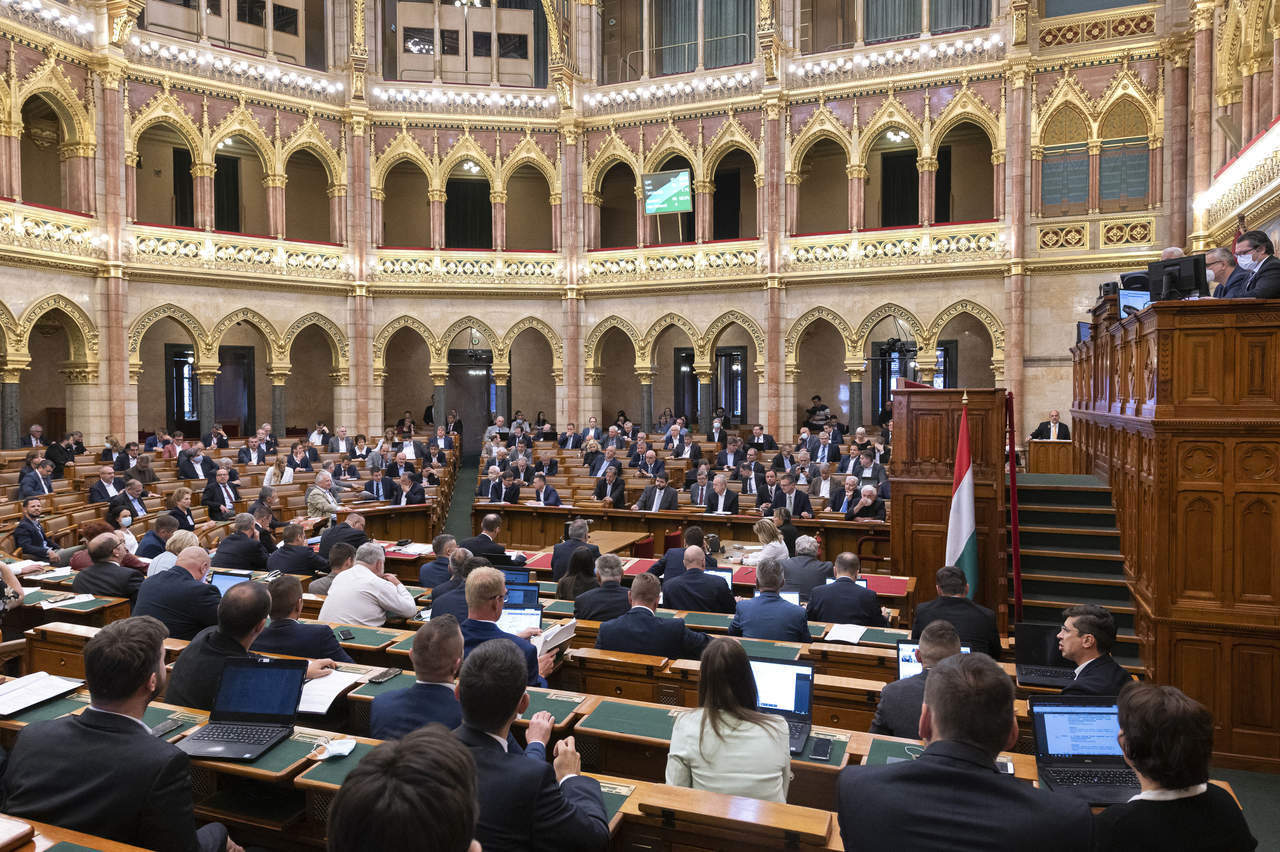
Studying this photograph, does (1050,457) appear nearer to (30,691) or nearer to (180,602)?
(180,602)

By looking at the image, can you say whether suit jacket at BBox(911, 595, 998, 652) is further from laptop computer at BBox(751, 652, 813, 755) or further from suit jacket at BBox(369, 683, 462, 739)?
suit jacket at BBox(369, 683, 462, 739)

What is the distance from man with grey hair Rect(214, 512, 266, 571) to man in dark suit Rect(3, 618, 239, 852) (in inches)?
218

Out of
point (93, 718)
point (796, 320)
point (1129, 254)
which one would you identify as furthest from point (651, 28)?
point (93, 718)

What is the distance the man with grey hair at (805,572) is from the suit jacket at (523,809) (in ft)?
16.1

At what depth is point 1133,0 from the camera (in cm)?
1761

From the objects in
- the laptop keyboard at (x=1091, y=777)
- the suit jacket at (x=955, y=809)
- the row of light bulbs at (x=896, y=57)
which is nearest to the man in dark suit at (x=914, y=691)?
the laptop keyboard at (x=1091, y=777)

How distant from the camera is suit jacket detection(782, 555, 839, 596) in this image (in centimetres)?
767

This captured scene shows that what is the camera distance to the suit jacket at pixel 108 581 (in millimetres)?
6852

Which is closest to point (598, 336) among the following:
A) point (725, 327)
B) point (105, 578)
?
point (725, 327)

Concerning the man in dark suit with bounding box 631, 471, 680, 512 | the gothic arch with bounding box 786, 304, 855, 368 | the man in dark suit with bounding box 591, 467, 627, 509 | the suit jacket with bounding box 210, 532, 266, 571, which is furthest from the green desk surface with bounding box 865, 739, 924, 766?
the gothic arch with bounding box 786, 304, 855, 368

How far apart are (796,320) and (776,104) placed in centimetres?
488

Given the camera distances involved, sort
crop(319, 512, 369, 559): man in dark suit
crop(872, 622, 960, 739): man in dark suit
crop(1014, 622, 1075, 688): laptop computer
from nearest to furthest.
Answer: crop(872, 622, 960, 739): man in dark suit, crop(1014, 622, 1075, 688): laptop computer, crop(319, 512, 369, 559): man in dark suit

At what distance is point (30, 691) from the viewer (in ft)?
14.6

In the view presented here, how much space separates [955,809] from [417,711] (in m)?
2.18
